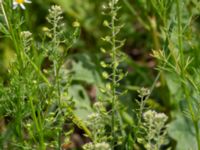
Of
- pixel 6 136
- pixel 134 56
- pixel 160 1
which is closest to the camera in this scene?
pixel 160 1

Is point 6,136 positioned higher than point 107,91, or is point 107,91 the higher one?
point 107,91

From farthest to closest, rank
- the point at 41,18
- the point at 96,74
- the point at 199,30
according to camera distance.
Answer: the point at 41,18
the point at 199,30
the point at 96,74

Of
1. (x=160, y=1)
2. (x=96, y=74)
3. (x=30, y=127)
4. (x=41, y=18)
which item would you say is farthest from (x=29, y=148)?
(x=41, y=18)

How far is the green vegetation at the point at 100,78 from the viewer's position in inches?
73.8

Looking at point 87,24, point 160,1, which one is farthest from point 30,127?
point 87,24

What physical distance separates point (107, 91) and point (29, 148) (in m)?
0.32

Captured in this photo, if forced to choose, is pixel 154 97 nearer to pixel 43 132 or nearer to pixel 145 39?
pixel 145 39

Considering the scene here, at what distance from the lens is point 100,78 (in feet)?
10.4

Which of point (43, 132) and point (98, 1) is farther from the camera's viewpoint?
point (98, 1)

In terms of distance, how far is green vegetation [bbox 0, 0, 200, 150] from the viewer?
188cm

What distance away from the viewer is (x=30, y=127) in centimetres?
194

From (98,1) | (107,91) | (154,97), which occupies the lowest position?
(154,97)

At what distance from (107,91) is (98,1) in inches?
65.5

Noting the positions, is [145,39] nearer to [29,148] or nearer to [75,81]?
[75,81]
